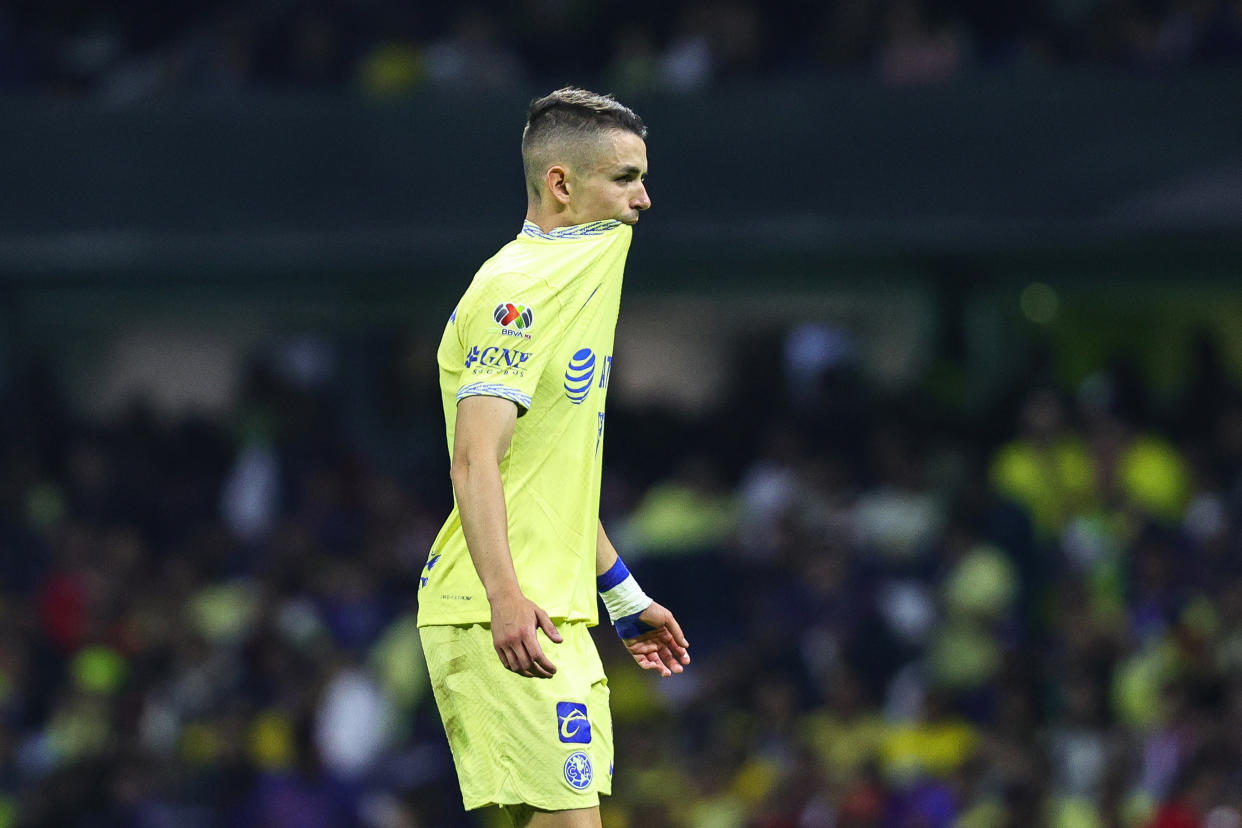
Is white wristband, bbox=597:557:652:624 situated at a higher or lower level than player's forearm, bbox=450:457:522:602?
lower

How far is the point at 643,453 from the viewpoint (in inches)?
523

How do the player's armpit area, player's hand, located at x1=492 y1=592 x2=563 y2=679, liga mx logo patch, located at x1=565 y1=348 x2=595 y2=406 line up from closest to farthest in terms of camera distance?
player's hand, located at x1=492 y1=592 x2=563 y2=679
the player's armpit area
liga mx logo patch, located at x1=565 y1=348 x2=595 y2=406

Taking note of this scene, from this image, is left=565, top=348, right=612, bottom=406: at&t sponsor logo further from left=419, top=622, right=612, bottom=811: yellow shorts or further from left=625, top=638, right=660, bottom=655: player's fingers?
left=625, top=638, right=660, bottom=655: player's fingers

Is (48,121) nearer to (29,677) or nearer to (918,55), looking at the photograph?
(29,677)

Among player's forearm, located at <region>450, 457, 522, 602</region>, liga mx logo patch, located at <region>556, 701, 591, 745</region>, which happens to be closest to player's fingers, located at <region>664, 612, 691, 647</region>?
liga mx logo patch, located at <region>556, 701, 591, 745</region>

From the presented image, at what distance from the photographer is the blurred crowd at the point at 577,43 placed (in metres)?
13.1

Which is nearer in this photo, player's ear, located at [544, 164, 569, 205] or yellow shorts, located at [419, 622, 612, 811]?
yellow shorts, located at [419, 622, 612, 811]

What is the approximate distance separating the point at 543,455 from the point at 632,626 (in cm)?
61

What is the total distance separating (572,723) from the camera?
4227mm

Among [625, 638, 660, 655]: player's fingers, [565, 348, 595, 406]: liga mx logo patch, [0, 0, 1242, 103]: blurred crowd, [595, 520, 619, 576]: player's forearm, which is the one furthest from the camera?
[0, 0, 1242, 103]: blurred crowd

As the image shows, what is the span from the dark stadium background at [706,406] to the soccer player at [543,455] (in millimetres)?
5203

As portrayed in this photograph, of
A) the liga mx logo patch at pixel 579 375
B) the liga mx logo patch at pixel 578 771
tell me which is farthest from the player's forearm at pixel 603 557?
the liga mx logo patch at pixel 578 771

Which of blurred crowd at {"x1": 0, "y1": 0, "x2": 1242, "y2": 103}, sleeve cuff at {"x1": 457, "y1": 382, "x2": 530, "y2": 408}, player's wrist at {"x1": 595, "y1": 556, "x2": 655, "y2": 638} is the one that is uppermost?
blurred crowd at {"x1": 0, "y1": 0, "x2": 1242, "y2": 103}

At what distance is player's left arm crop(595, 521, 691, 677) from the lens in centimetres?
467
